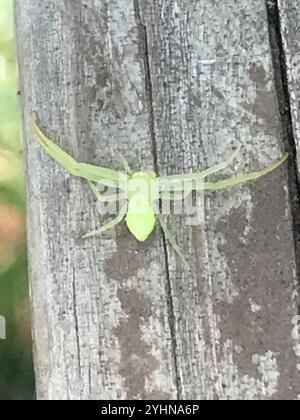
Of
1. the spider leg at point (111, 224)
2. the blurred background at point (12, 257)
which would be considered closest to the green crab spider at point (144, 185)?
the spider leg at point (111, 224)

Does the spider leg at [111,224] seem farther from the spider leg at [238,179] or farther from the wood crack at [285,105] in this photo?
the wood crack at [285,105]

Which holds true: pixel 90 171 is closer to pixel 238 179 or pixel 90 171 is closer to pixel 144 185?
pixel 144 185

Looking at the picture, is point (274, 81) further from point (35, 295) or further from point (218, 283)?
point (35, 295)

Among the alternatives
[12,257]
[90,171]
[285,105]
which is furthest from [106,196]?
[12,257]

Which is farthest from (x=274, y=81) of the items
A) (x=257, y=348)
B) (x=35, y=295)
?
(x=35, y=295)

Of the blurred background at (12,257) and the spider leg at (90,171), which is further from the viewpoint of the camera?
the blurred background at (12,257)
